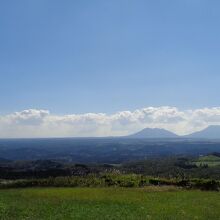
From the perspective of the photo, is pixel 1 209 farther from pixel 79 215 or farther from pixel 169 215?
pixel 169 215

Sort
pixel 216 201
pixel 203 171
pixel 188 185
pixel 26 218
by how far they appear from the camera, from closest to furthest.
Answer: pixel 26 218 < pixel 216 201 < pixel 188 185 < pixel 203 171

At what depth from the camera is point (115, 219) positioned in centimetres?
3144

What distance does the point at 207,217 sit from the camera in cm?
3334

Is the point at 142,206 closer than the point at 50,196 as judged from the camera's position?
Yes

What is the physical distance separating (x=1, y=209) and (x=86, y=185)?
30919mm

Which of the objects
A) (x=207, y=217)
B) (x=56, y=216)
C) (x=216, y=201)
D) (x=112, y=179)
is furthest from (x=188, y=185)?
(x=56, y=216)

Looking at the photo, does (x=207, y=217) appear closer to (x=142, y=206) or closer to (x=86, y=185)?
(x=142, y=206)

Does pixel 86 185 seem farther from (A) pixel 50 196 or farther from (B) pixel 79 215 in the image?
(B) pixel 79 215

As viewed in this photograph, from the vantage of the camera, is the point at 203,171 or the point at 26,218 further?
the point at 203,171

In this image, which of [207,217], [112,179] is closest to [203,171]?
[112,179]

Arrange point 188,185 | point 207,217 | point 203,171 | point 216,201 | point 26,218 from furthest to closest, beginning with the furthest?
point 203,171 < point 188,185 < point 216,201 < point 207,217 < point 26,218

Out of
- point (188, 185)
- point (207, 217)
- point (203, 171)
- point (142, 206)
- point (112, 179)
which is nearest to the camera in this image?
point (207, 217)

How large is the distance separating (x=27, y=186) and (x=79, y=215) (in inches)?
1385

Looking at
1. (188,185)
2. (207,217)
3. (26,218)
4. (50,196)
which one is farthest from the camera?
(188,185)
